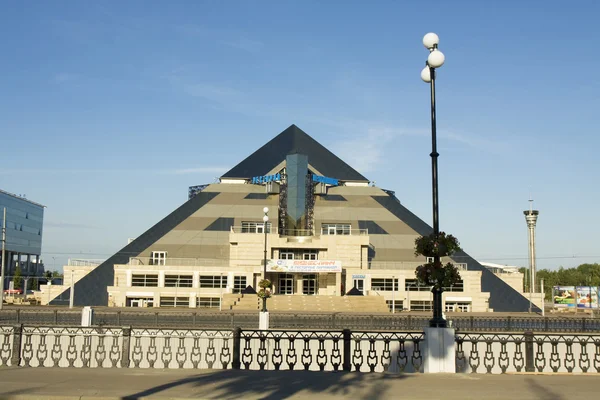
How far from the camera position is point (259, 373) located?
560 inches

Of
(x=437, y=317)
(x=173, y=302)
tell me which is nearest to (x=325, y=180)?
(x=173, y=302)

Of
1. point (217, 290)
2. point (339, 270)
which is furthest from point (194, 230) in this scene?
point (339, 270)

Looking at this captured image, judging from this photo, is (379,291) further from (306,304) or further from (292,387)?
(292,387)

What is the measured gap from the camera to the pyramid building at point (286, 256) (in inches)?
2500

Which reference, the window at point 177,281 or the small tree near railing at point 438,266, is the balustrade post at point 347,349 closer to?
the small tree near railing at point 438,266

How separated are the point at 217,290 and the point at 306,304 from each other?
1112cm

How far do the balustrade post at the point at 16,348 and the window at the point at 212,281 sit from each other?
4872 centimetres

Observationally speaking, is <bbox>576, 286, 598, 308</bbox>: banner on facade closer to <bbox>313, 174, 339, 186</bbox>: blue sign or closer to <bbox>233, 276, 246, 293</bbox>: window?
<bbox>313, 174, 339, 186</bbox>: blue sign

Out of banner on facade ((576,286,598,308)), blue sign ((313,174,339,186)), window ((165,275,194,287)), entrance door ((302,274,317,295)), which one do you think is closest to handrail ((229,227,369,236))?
entrance door ((302,274,317,295))

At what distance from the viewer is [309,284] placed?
6606 cm

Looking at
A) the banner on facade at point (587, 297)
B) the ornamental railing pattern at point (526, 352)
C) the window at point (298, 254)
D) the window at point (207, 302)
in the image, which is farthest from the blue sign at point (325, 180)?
the ornamental railing pattern at point (526, 352)

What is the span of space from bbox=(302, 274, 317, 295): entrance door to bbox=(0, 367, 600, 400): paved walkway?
5159 cm

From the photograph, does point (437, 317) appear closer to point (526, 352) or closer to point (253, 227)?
point (526, 352)

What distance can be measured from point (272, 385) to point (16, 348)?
25.7 feet
